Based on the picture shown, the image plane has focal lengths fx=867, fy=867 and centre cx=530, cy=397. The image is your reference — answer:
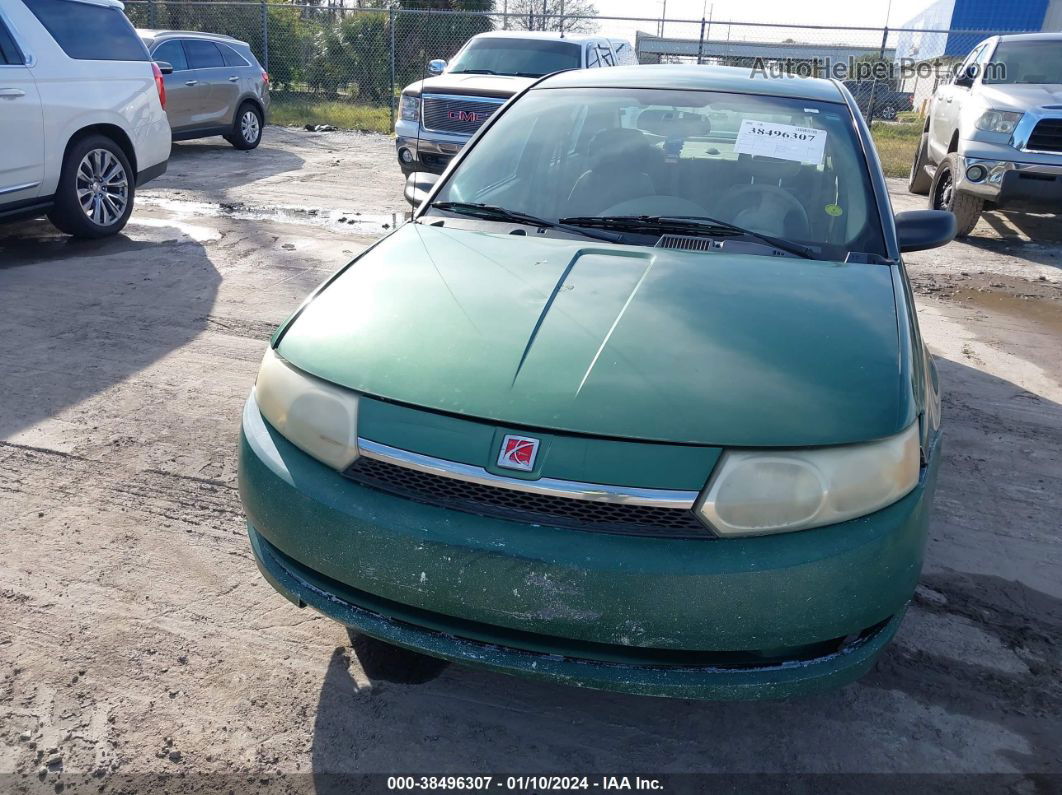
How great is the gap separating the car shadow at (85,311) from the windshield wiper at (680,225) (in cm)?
266

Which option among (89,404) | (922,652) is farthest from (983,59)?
(89,404)

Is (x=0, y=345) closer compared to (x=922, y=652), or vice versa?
(x=922, y=652)

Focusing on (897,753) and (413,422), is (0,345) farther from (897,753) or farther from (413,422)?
(897,753)

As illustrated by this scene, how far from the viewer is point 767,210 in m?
3.09

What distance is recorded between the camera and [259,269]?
644cm

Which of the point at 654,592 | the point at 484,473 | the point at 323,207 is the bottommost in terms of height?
the point at 323,207

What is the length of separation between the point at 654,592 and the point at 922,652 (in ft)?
4.16

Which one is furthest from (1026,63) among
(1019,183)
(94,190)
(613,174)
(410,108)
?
(94,190)

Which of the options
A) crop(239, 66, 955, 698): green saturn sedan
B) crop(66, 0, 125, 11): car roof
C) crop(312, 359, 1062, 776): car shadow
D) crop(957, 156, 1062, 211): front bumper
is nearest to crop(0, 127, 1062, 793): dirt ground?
crop(312, 359, 1062, 776): car shadow

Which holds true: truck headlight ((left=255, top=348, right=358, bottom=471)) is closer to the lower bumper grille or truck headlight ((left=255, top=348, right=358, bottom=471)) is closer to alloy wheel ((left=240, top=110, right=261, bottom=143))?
the lower bumper grille

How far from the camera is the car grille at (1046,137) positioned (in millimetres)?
7504

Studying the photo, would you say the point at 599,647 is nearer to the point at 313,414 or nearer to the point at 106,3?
the point at 313,414

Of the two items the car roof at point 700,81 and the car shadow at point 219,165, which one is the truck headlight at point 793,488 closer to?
the car roof at point 700,81

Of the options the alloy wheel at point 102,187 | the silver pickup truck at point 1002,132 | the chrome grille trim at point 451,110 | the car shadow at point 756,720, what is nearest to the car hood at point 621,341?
the car shadow at point 756,720
